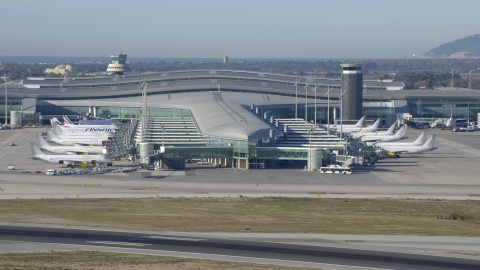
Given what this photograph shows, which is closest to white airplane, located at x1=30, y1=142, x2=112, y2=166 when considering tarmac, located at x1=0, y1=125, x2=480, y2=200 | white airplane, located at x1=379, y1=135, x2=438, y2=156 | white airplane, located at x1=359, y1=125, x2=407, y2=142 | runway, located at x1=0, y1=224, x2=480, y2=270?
tarmac, located at x1=0, y1=125, x2=480, y2=200

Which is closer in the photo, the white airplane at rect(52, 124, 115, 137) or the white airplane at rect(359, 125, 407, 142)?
the white airplane at rect(52, 124, 115, 137)

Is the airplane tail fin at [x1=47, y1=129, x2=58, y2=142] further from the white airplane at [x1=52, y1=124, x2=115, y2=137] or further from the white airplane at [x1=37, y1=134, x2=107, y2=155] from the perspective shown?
Answer: the white airplane at [x1=37, y1=134, x2=107, y2=155]

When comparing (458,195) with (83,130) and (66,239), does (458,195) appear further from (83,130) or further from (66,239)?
(83,130)

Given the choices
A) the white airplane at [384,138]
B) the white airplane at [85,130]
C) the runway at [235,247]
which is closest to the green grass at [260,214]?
the runway at [235,247]

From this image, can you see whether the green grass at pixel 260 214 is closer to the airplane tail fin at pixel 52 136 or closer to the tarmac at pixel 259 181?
the tarmac at pixel 259 181

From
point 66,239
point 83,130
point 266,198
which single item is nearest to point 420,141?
point 266,198
